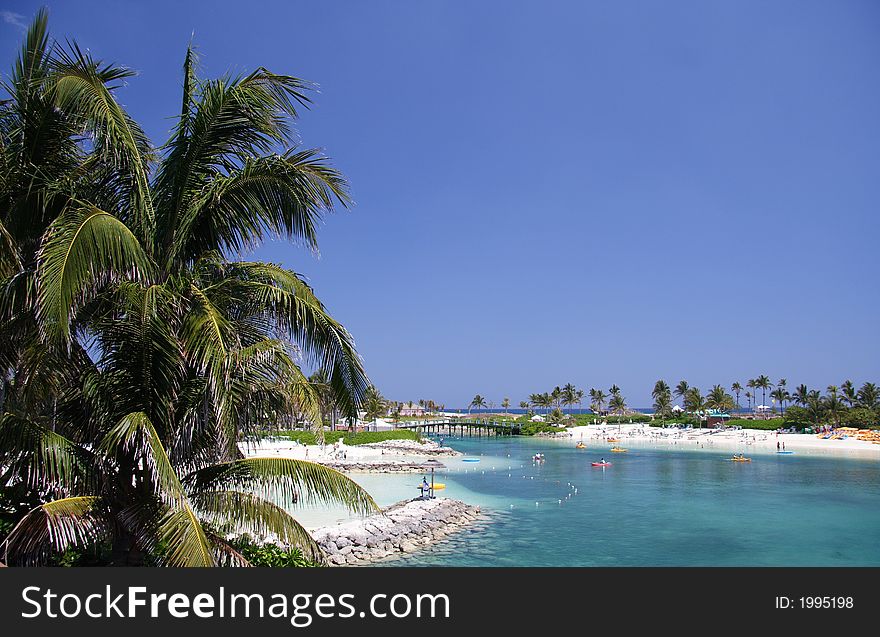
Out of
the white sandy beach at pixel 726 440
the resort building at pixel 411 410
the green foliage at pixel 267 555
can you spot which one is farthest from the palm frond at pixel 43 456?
the resort building at pixel 411 410

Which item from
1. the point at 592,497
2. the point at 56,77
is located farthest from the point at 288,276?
the point at 592,497

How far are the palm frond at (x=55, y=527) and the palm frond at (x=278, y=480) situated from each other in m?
0.95

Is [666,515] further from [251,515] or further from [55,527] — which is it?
[55,527]

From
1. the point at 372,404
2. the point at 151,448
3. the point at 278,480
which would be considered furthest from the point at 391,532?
the point at 372,404

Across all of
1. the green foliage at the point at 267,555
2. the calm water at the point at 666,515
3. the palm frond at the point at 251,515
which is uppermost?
the palm frond at the point at 251,515

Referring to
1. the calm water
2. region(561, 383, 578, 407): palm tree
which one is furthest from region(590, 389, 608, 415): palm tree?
the calm water

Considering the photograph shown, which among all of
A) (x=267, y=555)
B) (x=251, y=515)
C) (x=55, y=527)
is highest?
(x=55, y=527)

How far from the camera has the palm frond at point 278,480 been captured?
6.49 m

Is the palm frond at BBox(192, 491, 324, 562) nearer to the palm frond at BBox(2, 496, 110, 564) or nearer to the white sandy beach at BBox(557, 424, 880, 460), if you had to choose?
the palm frond at BBox(2, 496, 110, 564)

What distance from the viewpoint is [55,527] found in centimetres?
531

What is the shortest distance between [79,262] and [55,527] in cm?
240

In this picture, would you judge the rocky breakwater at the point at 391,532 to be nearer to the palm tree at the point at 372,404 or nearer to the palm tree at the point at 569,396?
the palm tree at the point at 372,404

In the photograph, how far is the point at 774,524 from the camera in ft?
87.0
